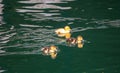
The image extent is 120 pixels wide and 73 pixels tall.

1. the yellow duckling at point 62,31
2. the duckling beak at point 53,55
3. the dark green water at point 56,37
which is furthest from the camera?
the yellow duckling at point 62,31

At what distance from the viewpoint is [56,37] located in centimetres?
1686

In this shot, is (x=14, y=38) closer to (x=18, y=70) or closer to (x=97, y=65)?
(x=18, y=70)

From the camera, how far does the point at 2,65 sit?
1573 cm

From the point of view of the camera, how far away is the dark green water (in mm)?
15922

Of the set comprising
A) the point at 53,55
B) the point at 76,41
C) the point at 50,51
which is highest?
the point at 76,41

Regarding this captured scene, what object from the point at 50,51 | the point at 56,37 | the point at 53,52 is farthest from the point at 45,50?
the point at 56,37

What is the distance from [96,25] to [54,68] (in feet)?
9.02

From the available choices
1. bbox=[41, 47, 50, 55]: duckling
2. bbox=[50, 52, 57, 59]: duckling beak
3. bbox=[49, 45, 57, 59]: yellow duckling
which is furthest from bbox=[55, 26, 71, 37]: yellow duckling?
bbox=[41, 47, 50, 55]: duckling

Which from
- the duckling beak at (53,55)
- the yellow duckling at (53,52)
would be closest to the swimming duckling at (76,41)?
the yellow duckling at (53,52)

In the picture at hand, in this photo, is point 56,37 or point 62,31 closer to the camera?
→ point 56,37

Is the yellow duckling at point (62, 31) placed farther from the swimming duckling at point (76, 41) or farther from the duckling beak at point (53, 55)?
the duckling beak at point (53, 55)

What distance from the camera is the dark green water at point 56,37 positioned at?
15922 mm

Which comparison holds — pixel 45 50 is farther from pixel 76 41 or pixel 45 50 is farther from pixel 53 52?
pixel 76 41

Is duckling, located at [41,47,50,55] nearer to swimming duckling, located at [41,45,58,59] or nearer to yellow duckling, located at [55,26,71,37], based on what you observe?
swimming duckling, located at [41,45,58,59]
